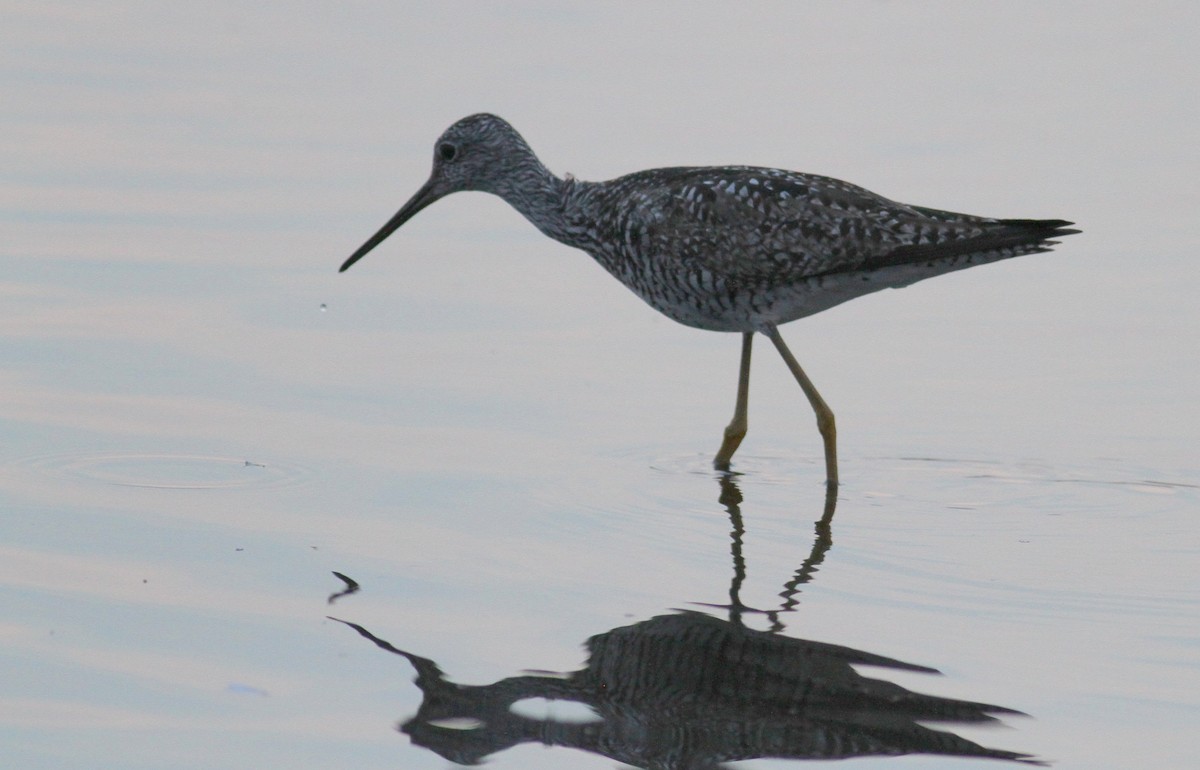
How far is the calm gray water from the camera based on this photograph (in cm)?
638

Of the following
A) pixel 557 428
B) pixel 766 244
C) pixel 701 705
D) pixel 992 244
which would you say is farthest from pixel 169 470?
pixel 992 244

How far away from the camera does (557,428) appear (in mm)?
9359

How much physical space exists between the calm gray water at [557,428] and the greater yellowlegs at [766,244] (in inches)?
24.6

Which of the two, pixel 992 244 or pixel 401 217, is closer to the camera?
pixel 992 244

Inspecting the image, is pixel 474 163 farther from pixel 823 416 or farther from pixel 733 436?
pixel 823 416

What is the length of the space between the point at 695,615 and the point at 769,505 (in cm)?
168

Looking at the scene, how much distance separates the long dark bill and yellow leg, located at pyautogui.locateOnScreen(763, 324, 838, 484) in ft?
7.42

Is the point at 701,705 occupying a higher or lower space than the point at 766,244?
lower

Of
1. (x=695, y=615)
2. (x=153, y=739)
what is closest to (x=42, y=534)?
(x=153, y=739)

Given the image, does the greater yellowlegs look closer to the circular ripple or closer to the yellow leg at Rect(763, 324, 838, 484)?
the yellow leg at Rect(763, 324, 838, 484)

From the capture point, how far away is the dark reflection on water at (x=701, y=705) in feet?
19.9

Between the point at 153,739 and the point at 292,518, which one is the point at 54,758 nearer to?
the point at 153,739

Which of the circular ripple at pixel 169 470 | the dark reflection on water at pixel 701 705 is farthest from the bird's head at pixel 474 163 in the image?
the dark reflection on water at pixel 701 705

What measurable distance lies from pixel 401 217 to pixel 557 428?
1877 millimetres
